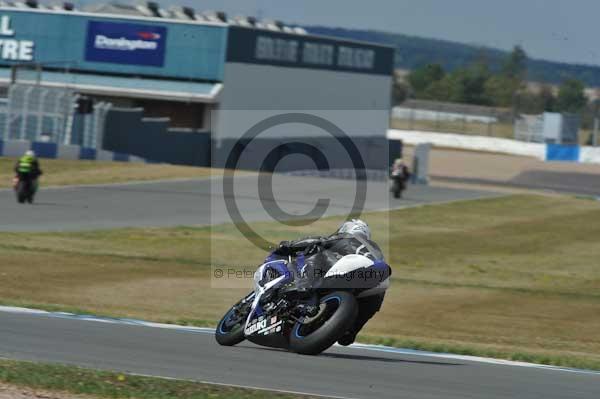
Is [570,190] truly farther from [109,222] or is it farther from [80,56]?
Result: [109,222]

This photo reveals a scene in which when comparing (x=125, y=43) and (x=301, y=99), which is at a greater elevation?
(x=125, y=43)

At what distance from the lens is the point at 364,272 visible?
9.57 m

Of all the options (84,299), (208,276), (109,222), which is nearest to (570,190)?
(109,222)

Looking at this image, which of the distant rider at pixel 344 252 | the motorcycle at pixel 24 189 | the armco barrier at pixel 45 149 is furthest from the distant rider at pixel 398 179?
the distant rider at pixel 344 252

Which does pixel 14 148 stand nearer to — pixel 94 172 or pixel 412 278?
pixel 94 172

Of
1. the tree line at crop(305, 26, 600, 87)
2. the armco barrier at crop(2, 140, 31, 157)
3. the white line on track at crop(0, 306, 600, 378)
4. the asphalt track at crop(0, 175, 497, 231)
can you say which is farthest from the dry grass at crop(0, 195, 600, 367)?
the tree line at crop(305, 26, 600, 87)

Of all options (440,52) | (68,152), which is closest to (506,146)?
(440,52)

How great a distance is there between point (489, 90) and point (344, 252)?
110 metres

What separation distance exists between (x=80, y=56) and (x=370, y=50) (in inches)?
840

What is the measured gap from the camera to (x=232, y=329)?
10484mm

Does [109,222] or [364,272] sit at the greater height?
[364,272]

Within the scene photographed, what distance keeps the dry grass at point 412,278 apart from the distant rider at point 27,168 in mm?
4431

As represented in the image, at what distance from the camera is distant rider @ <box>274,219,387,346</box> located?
977 cm

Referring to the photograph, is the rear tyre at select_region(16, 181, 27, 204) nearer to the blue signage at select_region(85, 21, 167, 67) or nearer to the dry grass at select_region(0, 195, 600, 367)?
the dry grass at select_region(0, 195, 600, 367)
